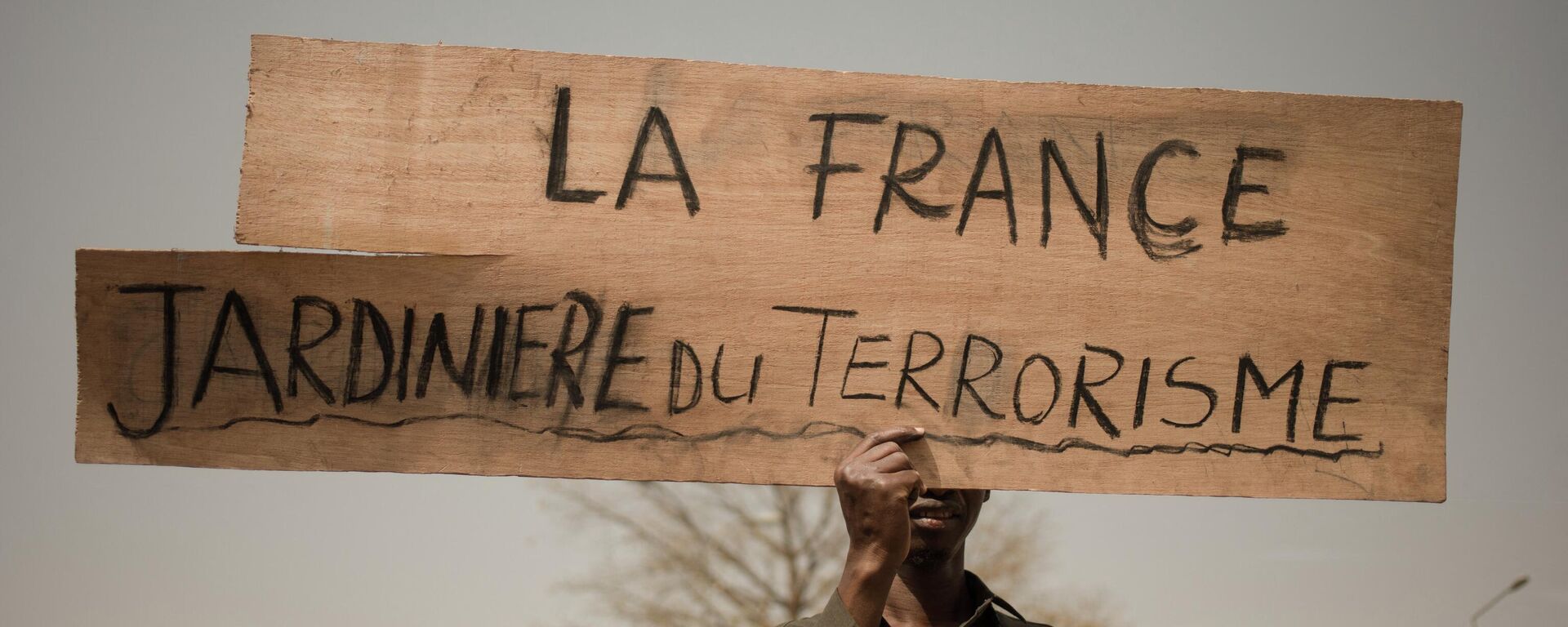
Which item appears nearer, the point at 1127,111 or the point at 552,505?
the point at 1127,111

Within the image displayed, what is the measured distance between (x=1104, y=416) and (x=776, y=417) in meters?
0.45

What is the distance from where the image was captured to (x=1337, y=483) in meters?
1.61

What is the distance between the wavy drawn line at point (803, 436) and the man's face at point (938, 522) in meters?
0.23

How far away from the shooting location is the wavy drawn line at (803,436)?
153 centimetres

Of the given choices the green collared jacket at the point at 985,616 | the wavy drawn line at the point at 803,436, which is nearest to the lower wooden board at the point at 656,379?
the wavy drawn line at the point at 803,436

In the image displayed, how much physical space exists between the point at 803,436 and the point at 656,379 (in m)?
0.21

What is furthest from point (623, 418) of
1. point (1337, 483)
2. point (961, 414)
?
point (1337, 483)

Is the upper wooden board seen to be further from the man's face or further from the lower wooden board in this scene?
the man's face

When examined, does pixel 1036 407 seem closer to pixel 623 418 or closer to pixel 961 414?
pixel 961 414

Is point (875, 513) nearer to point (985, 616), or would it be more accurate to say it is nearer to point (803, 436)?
point (803, 436)

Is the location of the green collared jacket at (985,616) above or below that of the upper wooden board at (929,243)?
below

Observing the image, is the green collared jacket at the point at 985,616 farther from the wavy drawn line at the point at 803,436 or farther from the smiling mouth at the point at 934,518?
the wavy drawn line at the point at 803,436

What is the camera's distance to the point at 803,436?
155 centimetres

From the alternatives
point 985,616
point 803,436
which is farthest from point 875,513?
point 985,616
